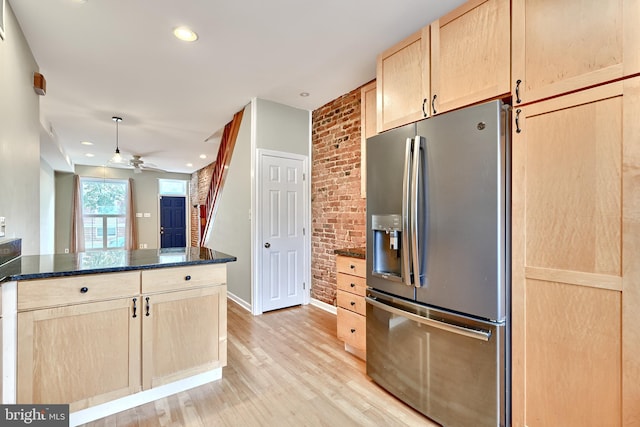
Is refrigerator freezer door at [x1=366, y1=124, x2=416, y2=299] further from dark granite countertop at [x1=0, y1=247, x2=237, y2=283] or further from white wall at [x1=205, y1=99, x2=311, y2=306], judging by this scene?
white wall at [x1=205, y1=99, x2=311, y2=306]

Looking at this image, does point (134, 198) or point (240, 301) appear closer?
point (240, 301)

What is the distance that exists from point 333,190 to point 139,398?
8.85ft

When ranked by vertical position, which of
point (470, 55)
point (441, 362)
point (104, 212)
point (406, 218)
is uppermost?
point (470, 55)

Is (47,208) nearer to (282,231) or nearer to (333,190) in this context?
(282,231)

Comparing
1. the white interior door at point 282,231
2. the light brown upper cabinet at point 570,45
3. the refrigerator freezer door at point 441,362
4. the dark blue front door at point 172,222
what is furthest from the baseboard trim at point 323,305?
the dark blue front door at point 172,222

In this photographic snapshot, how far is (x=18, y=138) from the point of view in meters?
2.23

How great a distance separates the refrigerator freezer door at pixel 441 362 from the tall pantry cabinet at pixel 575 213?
0.45 feet

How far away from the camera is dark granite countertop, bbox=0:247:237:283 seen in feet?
5.18

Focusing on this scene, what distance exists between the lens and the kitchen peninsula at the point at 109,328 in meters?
1.54

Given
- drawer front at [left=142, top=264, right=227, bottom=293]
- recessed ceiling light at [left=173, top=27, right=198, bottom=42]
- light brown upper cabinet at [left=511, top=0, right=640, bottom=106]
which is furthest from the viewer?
recessed ceiling light at [left=173, top=27, right=198, bottom=42]

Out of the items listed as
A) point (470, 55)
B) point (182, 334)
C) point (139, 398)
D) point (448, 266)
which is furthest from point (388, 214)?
point (139, 398)

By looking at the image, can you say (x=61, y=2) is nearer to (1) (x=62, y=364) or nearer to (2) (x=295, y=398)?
(1) (x=62, y=364)

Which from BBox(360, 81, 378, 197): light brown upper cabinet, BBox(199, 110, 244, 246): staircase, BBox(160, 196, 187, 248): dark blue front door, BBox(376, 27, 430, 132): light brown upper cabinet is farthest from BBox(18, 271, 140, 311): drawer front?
BBox(160, 196, 187, 248): dark blue front door

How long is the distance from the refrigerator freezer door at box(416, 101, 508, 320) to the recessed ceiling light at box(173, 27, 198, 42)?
1.95m
